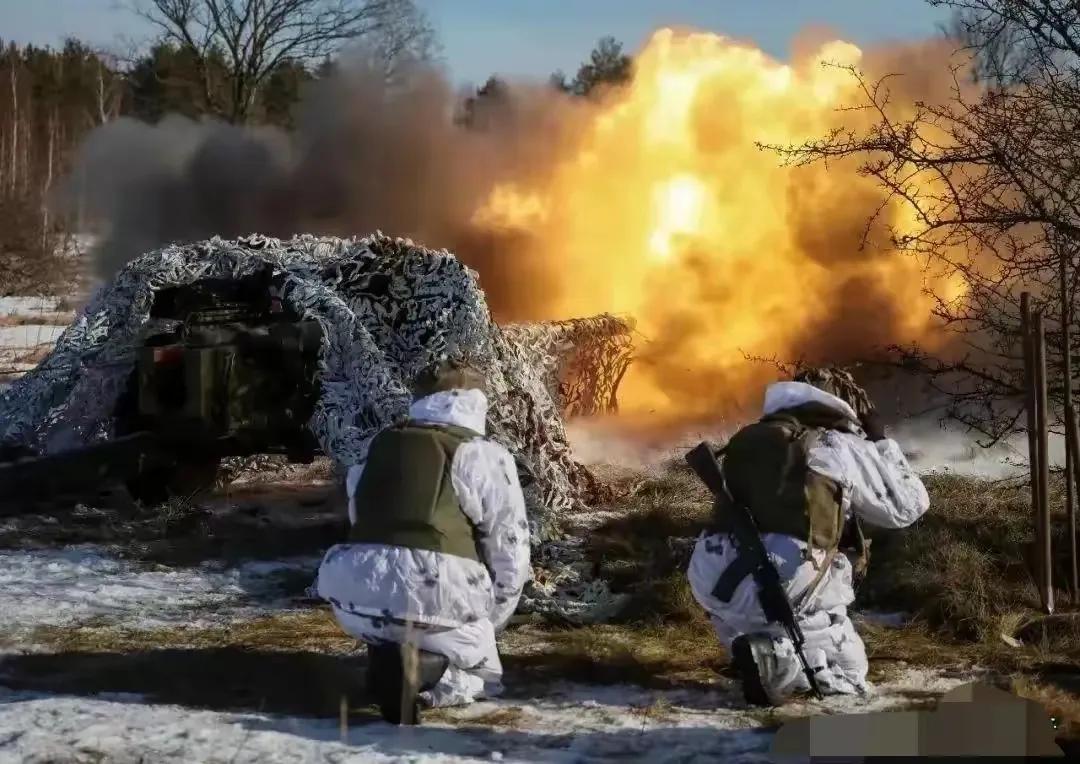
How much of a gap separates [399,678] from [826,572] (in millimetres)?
1806

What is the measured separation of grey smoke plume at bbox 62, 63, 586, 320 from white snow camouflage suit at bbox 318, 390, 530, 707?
35.1ft

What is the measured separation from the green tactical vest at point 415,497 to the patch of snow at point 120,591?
208cm

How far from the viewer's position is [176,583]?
755 centimetres

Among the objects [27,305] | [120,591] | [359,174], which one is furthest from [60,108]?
[120,591]

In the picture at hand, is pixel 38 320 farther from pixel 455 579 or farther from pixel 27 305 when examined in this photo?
pixel 455 579

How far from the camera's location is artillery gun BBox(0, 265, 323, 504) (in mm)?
8805

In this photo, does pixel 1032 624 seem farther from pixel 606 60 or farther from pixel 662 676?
pixel 606 60

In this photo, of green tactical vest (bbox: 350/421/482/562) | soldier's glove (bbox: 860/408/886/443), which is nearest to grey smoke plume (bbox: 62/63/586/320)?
soldier's glove (bbox: 860/408/886/443)

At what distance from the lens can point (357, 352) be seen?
834 centimetres

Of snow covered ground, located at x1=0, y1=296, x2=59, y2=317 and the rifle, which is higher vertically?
snow covered ground, located at x1=0, y1=296, x2=59, y2=317

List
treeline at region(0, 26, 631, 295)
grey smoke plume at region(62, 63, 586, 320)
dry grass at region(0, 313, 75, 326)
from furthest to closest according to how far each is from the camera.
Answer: treeline at region(0, 26, 631, 295) → dry grass at region(0, 313, 75, 326) → grey smoke plume at region(62, 63, 586, 320)

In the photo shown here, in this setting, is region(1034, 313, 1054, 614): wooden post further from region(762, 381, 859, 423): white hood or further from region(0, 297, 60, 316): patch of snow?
region(0, 297, 60, 316): patch of snow

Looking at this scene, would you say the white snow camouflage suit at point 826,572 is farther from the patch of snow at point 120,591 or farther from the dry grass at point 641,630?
the patch of snow at point 120,591

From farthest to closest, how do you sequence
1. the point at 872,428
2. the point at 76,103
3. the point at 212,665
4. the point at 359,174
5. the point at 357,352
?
1. the point at 76,103
2. the point at 359,174
3. the point at 357,352
4. the point at 212,665
5. the point at 872,428
